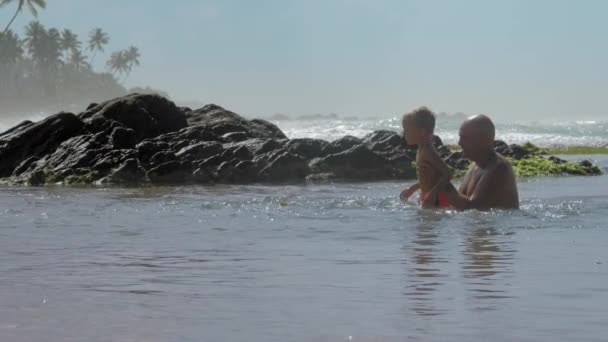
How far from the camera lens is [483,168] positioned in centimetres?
929

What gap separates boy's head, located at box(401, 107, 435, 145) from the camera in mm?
9523

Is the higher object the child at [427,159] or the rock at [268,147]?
the rock at [268,147]

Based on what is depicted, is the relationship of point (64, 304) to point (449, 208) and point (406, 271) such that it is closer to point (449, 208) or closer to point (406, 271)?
point (406, 271)

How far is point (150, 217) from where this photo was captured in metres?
9.84

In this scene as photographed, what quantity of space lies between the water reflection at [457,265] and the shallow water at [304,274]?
0.01 meters

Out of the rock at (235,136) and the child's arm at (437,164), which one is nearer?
the child's arm at (437,164)

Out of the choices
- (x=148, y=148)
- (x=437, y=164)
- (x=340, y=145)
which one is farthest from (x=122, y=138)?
(x=437, y=164)

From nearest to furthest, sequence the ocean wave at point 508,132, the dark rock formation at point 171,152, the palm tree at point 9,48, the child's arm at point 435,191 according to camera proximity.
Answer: the child's arm at point 435,191
the dark rock formation at point 171,152
the ocean wave at point 508,132
the palm tree at point 9,48

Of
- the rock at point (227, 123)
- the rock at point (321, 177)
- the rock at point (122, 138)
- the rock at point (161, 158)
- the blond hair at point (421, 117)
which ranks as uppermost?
the rock at point (227, 123)

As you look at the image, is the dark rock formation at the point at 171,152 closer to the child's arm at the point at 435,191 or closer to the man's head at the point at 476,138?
the child's arm at the point at 435,191

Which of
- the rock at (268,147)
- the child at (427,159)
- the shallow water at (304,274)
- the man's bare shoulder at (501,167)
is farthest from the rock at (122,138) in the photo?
the man's bare shoulder at (501,167)

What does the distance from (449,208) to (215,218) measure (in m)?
2.10

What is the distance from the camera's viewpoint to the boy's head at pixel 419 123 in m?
9.52

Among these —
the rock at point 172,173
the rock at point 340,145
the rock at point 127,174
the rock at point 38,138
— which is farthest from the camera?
the rock at point 340,145
